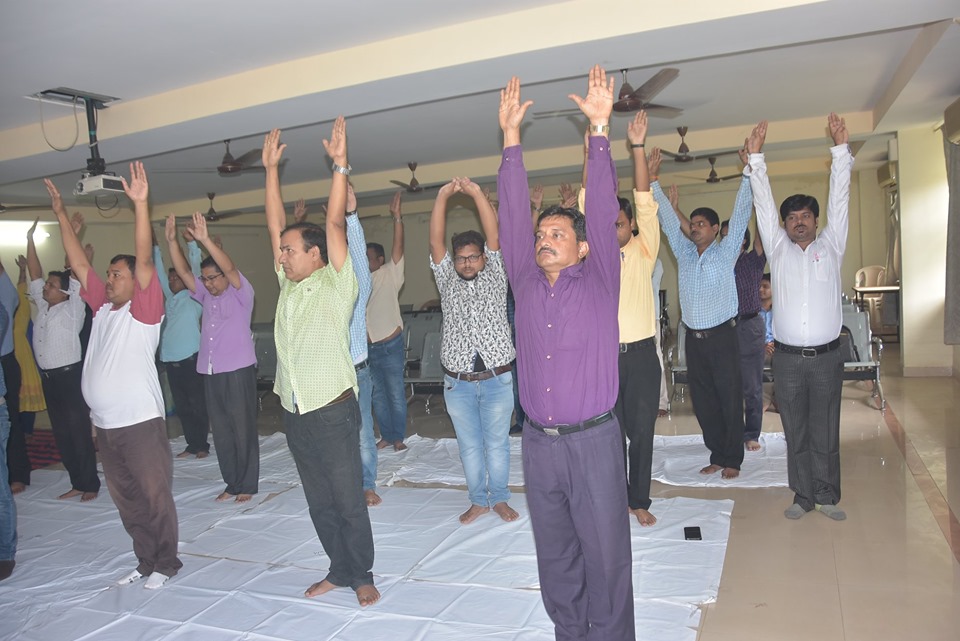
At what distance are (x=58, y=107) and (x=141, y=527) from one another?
13.7 ft

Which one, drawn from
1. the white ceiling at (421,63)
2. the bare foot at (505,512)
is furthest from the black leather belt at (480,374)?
the white ceiling at (421,63)

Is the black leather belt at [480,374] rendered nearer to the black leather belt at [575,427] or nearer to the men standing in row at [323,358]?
the men standing in row at [323,358]

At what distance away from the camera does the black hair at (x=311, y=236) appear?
3.22 metres

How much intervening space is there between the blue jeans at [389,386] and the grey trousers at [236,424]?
1254mm

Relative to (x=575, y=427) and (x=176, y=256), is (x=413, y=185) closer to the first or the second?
(x=176, y=256)

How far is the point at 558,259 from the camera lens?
2.46 metres

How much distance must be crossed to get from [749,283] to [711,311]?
1.29 metres

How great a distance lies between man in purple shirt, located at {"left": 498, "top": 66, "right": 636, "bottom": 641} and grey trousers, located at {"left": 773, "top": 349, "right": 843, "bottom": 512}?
189 centimetres

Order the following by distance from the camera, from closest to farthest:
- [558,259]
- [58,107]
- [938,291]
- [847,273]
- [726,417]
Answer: [558,259] → [726,417] → [58,107] → [938,291] → [847,273]

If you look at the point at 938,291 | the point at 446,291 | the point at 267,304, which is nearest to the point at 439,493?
the point at 446,291

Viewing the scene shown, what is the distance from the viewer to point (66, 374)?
5.33 meters

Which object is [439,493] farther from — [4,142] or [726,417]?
[4,142]

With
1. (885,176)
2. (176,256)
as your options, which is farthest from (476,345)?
(885,176)

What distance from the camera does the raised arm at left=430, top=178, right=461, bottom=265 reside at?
3.81m
